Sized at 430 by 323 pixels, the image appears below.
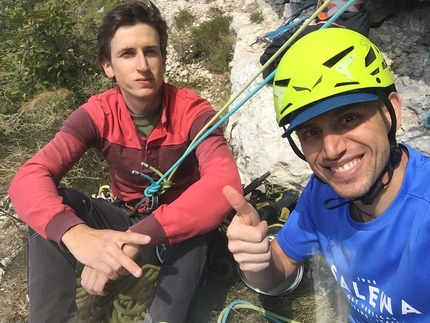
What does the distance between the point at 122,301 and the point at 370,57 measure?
211 centimetres

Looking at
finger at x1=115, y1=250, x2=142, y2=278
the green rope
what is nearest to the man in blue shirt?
finger at x1=115, y1=250, x2=142, y2=278

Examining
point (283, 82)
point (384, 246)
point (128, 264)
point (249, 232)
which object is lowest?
point (128, 264)

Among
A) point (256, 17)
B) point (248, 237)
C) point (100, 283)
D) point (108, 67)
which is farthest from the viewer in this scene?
point (256, 17)

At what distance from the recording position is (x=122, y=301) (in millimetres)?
2602

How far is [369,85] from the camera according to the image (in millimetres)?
1275

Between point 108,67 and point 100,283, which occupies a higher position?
point 108,67

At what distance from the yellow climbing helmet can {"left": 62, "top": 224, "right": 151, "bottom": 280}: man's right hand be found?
3.13 ft

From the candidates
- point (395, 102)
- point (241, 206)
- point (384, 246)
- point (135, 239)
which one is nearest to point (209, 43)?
point (135, 239)

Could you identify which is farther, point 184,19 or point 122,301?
point 184,19

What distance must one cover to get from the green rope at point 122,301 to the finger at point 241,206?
4.50 ft

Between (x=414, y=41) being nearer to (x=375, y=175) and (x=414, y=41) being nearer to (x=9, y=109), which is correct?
(x=375, y=175)

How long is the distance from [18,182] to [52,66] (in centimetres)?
261

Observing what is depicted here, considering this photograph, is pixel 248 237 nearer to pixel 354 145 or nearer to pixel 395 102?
pixel 354 145

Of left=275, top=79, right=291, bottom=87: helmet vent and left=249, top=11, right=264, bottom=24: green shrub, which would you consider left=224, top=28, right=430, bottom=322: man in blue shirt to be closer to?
left=275, top=79, right=291, bottom=87: helmet vent
